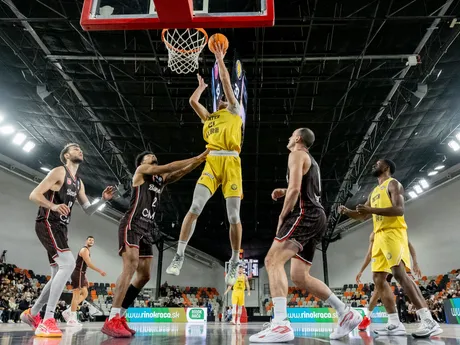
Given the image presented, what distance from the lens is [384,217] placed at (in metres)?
5.23

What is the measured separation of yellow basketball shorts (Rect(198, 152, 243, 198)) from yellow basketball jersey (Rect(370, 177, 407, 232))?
2.00 metres

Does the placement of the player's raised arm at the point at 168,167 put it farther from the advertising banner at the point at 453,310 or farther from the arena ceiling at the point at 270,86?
the advertising banner at the point at 453,310

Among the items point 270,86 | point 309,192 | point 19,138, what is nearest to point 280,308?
point 309,192

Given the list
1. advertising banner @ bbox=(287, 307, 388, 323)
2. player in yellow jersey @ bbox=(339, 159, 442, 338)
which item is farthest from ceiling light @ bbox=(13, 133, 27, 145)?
player in yellow jersey @ bbox=(339, 159, 442, 338)

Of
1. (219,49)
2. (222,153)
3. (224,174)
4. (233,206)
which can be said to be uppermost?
(219,49)

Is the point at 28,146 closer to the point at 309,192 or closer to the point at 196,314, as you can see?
the point at 196,314

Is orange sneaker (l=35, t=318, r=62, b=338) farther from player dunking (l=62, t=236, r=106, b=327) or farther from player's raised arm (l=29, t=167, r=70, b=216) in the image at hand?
player dunking (l=62, t=236, r=106, b=327)

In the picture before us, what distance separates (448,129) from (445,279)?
7376mm

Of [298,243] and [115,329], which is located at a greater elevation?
[298,243]

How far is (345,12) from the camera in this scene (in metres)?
9.55

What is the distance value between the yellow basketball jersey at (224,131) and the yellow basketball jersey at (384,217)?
6.88 feet

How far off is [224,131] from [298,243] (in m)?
1.71

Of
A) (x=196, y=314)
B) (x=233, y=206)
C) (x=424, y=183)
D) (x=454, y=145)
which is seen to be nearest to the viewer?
(x=233, y=206)

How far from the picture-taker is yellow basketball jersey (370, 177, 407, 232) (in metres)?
5.18
